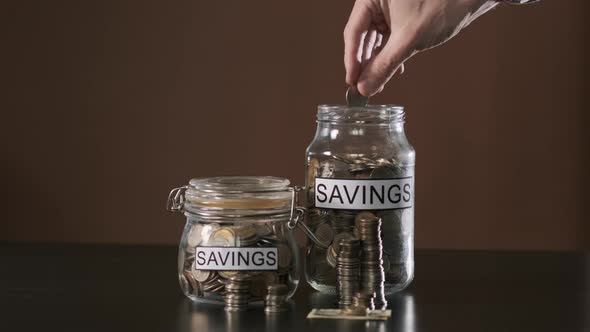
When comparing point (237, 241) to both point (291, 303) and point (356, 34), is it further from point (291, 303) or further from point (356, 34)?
point (356, 34)

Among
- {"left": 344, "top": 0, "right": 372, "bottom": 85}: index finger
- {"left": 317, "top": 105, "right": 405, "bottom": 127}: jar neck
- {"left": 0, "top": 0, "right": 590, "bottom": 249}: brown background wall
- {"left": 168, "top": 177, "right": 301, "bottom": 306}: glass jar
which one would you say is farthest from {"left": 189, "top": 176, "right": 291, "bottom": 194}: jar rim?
{"left": 0, "top": 0, "right": 590, "bottom": 249}: brown background wall

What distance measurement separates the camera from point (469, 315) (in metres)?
1.29

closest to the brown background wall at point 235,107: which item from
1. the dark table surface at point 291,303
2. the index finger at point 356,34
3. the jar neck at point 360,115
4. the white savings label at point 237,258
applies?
the dark table surface at point 291,303

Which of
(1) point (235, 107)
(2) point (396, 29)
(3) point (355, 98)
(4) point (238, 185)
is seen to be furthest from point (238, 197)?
(1) point (235, 107)

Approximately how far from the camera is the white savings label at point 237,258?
1315 millimetres

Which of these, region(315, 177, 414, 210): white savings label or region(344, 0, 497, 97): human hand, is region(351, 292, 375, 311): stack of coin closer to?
region(315, 177, 414, 210): white savings label

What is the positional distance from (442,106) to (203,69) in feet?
2.61

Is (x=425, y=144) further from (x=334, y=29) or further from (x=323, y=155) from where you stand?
(x=323, y=155)

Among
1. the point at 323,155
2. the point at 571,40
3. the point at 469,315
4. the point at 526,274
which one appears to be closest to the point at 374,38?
the point at 323,155

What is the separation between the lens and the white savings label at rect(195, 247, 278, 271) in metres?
1.32

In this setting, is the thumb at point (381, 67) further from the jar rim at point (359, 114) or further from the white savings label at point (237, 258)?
the white savings label at point (237, 258)

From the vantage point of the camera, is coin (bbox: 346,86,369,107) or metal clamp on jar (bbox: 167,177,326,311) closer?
metal clamp on jar (bbox: 167,177,326,311)

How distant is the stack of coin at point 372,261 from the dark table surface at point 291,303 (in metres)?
0.03

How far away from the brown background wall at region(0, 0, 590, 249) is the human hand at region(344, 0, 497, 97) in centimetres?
201
